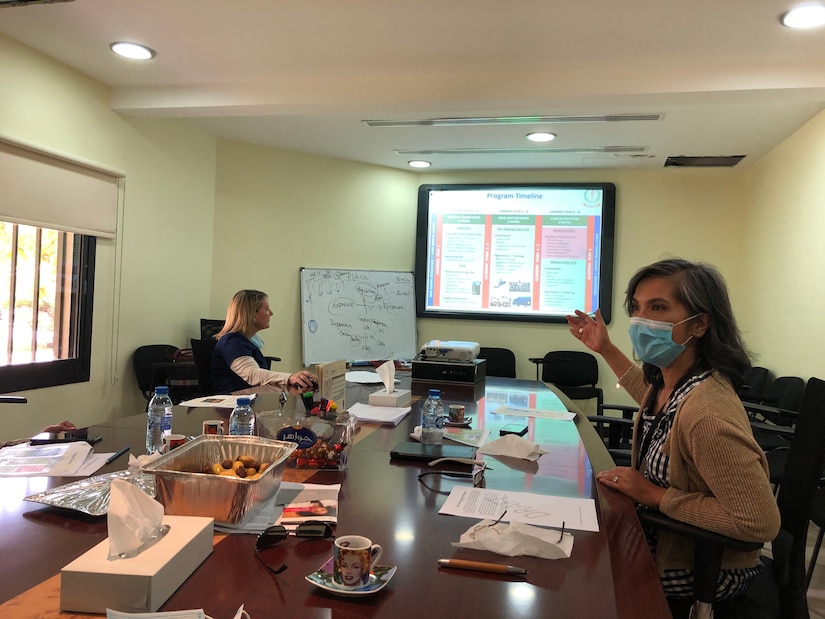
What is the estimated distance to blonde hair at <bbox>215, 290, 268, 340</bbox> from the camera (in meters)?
3.25

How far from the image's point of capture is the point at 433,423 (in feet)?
6.53

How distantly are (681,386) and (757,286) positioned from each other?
4.01 metres

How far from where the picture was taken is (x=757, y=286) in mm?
4996

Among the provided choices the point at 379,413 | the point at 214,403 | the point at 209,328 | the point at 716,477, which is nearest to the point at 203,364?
the point at 214,403

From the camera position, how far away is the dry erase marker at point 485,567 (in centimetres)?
105

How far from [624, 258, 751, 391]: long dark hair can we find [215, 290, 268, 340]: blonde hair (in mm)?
2214

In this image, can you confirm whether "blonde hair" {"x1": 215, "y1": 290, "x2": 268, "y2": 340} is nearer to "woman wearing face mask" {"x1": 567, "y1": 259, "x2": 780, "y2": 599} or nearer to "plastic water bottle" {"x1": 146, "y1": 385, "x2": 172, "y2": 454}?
"plastic water bottle" {"x1": 146, "y1": 385, "x2": 172, "y2": 454}

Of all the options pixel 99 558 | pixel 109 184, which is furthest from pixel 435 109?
pixel 99 558

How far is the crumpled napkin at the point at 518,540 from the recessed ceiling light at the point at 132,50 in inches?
126

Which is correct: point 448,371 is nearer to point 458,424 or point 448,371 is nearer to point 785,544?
point 458,424

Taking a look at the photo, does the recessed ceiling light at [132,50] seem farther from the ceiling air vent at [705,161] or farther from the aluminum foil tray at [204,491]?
the ceiling air vent at [705,161]

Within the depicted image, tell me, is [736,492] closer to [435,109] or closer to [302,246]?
[435,109]

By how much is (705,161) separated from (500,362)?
2.47 metres

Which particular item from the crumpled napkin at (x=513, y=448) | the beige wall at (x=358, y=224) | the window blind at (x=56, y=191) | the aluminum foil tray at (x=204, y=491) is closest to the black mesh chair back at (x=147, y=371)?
the window blind at (x=56, y=191)
